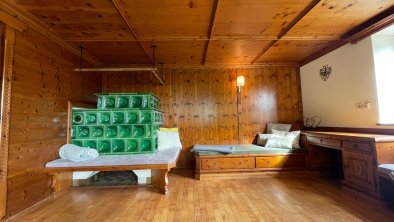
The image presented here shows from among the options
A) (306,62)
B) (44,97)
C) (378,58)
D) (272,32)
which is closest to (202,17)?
(272,32)

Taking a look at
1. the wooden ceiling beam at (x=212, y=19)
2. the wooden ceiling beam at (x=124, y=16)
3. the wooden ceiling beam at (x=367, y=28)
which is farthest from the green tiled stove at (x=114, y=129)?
the wooden ceiling beam at (x=367, y=28)

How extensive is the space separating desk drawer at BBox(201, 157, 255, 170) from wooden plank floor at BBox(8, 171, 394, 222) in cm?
39

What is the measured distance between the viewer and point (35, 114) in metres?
2.68

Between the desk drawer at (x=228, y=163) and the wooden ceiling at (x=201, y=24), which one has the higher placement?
the wooden ceiling at (x=201, y=24)

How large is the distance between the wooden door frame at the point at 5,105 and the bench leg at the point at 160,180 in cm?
178

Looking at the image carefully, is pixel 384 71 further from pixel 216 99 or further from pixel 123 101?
pixel 123 101

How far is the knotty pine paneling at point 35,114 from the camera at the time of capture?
238 cm

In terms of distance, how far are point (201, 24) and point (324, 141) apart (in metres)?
2.71

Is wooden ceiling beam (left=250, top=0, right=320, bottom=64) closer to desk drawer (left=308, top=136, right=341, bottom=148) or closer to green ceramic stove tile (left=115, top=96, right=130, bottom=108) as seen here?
desk drawer (left=308, top=136, right=341, bottom=148)

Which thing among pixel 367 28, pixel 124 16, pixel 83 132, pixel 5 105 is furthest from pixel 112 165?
pixel 367 28

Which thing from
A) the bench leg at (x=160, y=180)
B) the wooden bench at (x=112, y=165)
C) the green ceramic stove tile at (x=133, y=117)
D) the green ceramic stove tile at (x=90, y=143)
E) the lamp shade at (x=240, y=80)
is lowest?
the bench leg at (x=160, y=180)

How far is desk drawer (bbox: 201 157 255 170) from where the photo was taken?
3.80 meters

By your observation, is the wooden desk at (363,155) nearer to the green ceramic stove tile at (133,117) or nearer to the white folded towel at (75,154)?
the green ceramic stove tile at (133,117)

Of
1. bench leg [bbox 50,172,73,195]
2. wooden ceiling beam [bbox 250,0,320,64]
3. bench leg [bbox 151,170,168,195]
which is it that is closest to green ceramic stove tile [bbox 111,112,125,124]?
bench leg [bbox 151,170,168,195]
